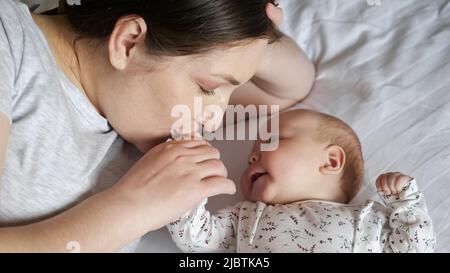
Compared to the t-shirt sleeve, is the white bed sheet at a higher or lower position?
lower

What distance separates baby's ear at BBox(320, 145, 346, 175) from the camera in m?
0.96

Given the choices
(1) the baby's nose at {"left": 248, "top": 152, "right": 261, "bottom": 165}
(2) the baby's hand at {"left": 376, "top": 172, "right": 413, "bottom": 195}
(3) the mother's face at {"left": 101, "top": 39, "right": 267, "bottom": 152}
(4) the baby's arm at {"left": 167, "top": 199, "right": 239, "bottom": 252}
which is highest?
(3) the mother's face at {"left": 101, "top": 39, "right": 267, "bottom": 152}

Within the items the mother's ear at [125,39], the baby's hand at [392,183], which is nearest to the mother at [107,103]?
the mother's ear at [125,39]

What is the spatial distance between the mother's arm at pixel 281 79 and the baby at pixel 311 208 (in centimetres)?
10

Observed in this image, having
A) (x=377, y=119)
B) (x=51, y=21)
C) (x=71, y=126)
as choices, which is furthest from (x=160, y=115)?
(x=377, y=119)

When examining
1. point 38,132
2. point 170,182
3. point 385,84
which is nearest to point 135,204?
point 170,182

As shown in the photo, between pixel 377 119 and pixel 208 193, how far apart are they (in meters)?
0.42

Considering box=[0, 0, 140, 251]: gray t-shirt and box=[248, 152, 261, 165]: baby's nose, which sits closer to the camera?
box=[0, 0, 140, 251]: gray t-shirt

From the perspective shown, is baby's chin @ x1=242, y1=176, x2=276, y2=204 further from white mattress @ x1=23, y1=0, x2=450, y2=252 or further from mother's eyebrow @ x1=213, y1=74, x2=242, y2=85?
mother's eyebrow @ x1=213, y1=74, x2=242, y2=85

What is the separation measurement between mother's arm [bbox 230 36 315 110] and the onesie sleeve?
12.3 inches

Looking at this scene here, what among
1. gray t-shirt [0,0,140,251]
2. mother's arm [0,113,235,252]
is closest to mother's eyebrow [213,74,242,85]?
mother's arm [0,113,235,252]

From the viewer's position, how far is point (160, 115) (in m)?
0.86

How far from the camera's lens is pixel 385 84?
1128 millimetres
